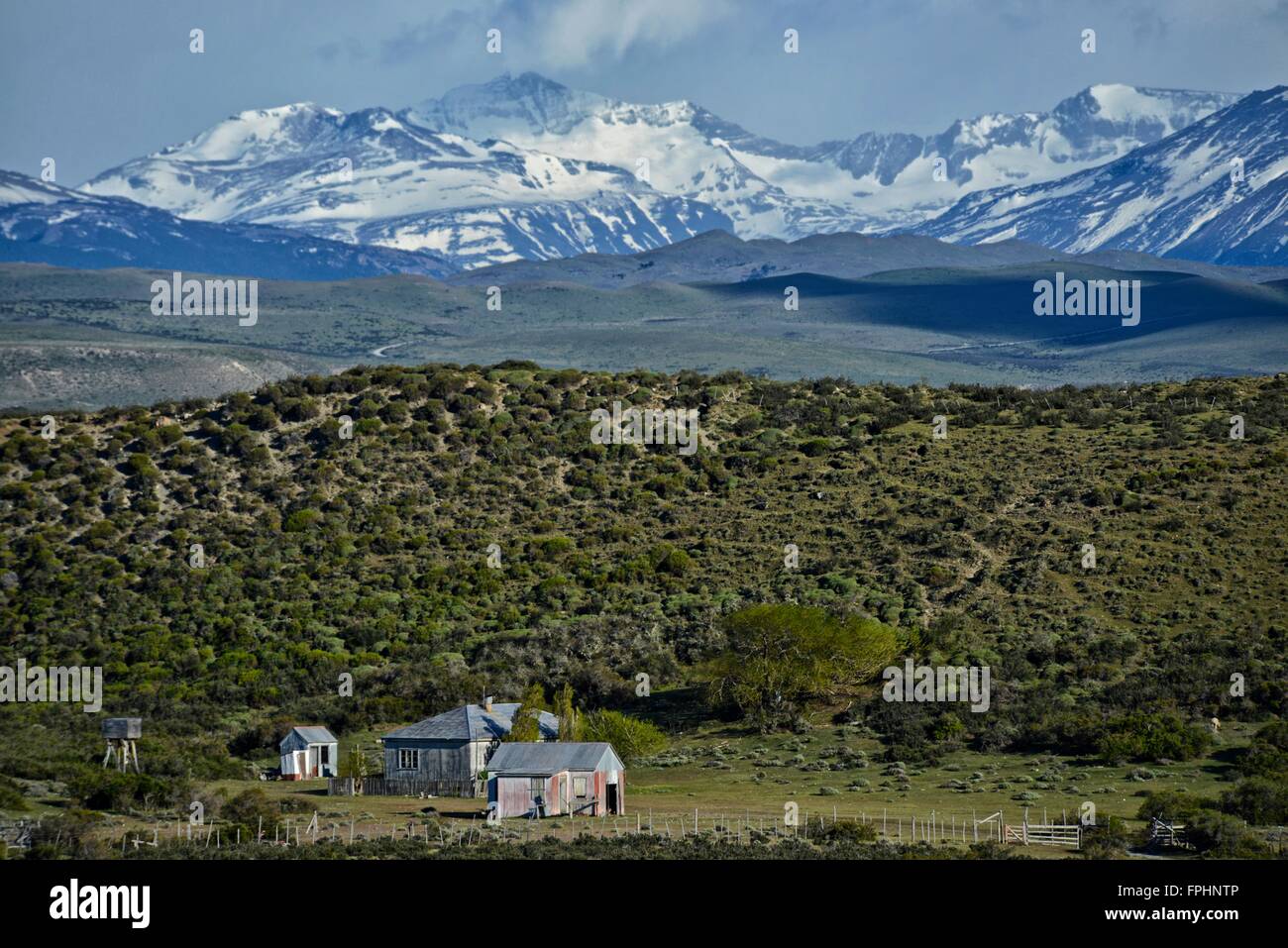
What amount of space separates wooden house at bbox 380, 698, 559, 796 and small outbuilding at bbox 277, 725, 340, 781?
11.3 feet

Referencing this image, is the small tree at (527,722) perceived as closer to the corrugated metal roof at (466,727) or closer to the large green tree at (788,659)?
the corrugated metal roof at (466,727)

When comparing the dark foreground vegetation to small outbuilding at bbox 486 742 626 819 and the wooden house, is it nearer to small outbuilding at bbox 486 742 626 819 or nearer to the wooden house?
the wooden house

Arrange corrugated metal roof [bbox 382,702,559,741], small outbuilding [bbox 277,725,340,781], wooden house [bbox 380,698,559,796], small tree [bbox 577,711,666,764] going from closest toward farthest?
1. wooden house [bbox 380,698,559,796]
2. corrugated metal roof [bbox 382,702,559,741]
3. small tree [bbox 577,711,666,764]
4. small outbuilding [bbox 277,725,340,781]

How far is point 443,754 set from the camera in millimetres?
51156

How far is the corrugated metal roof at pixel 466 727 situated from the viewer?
51250 mm

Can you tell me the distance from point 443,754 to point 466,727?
37.9 inches

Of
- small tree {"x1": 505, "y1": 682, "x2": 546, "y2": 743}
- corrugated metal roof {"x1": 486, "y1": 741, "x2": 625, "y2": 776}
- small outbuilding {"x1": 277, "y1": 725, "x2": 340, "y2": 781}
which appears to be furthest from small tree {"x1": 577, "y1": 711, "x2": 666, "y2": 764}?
small outbuilding {"x1": 277, "y1": 725, "x2": 340, "y2": 781}

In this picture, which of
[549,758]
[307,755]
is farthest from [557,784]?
[307,755]

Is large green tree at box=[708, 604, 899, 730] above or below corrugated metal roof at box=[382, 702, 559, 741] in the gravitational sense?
above

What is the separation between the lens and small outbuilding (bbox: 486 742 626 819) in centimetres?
4519

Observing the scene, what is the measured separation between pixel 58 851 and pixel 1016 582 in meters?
41.7

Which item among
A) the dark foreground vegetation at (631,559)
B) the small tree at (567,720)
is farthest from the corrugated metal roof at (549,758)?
the dark foreground vegetation at (631,559)

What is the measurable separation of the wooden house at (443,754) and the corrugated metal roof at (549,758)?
169 inches

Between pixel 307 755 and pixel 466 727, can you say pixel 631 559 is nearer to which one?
pixel 307 755
